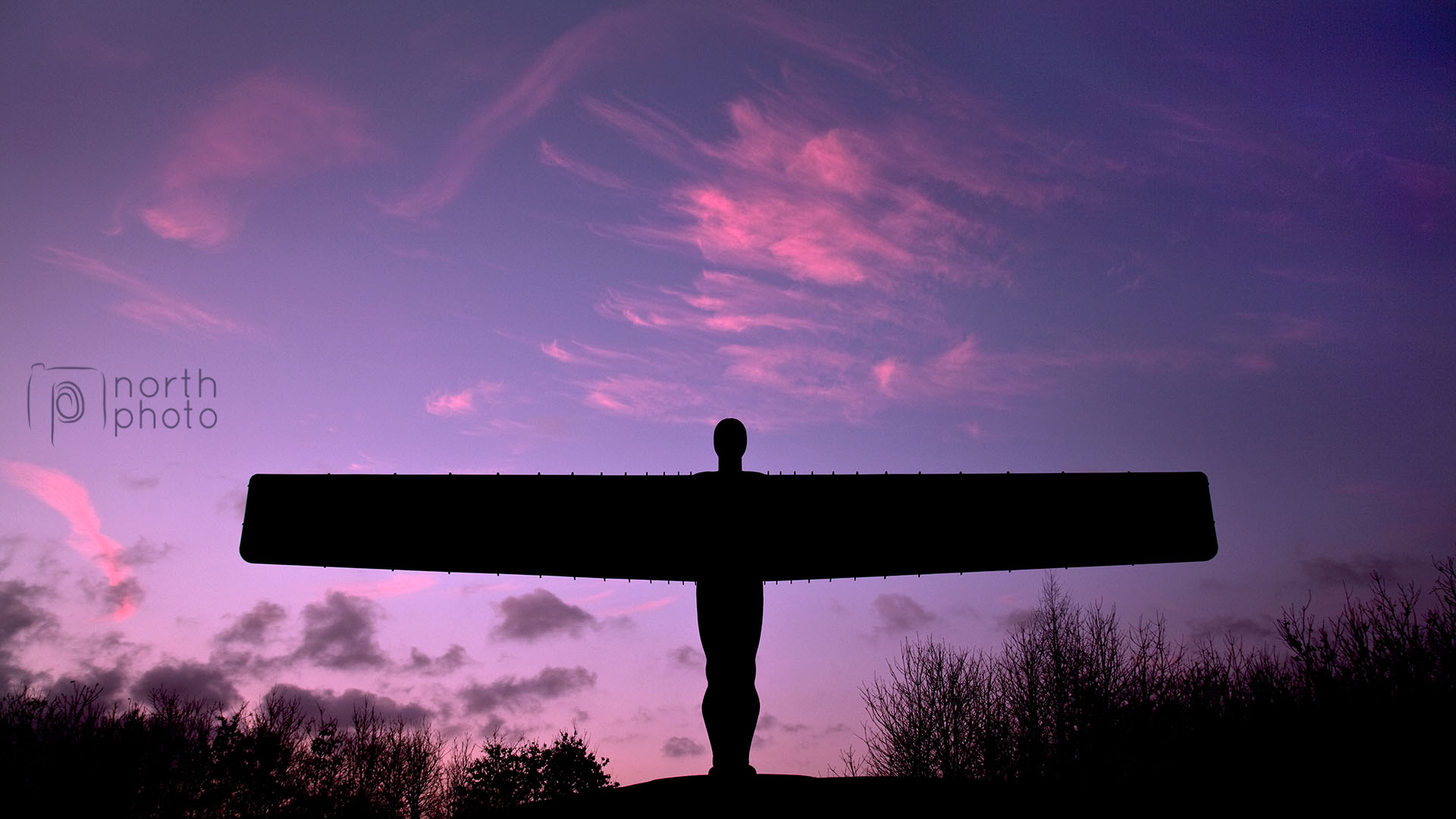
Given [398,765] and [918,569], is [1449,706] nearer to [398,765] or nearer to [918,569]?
[918,569]

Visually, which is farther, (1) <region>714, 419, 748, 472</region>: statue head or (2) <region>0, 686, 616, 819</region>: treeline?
(2) <region>0, 686, 616, 819</region>: treeline

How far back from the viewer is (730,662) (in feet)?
12.2

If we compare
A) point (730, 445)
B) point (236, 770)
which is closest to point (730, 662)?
point (730, 445)

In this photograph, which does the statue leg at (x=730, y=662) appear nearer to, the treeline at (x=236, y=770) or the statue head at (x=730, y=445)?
the statue head at (x=730, y=445)

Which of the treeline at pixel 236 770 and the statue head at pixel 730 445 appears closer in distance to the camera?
the statue head at pixel 730 445

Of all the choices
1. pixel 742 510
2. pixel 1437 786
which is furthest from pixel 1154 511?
pixel 1437 786

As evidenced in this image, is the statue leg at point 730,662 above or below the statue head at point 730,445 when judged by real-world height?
below

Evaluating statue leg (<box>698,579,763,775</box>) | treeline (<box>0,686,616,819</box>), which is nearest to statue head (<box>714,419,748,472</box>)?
statue leg (<box>698,579,763,775</box>)

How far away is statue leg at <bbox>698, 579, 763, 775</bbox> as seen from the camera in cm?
369

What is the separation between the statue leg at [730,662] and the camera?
12.1 ft

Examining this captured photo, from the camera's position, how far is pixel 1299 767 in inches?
837

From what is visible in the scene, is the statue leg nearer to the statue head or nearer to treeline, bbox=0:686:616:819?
the statue head

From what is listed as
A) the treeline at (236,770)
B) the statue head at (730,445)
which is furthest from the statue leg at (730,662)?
the treeline at (236,770)

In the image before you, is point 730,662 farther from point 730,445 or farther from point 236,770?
point 236,770
